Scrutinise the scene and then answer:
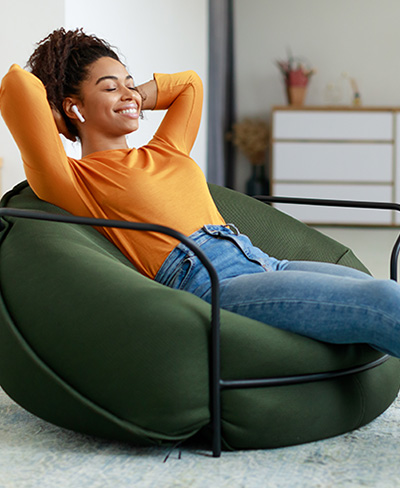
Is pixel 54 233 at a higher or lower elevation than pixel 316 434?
higher

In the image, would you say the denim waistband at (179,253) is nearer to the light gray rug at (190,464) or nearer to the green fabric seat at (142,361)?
the green fabric seat at (142,361)

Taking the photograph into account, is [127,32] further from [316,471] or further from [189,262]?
[316,471]

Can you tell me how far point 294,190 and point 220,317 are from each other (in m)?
6.00

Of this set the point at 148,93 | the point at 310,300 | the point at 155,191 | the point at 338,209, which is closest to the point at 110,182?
the point at 155,191

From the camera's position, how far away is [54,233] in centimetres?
184

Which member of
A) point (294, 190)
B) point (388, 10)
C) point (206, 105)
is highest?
point (388, 10)

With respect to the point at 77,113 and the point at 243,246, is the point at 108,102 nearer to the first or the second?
the point at 77,113

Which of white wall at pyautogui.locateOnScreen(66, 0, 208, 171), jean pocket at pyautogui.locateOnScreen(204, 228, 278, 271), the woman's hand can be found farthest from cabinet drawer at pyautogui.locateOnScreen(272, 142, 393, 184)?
jean pocket at pyautogui.locateOnScreen(204, 228, 278, 271)

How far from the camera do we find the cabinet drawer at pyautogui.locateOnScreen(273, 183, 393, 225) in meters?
7.21

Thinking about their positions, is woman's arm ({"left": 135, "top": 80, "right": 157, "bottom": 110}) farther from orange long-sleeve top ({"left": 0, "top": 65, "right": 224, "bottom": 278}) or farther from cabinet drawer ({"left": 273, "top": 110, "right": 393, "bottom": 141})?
cabinet drawer ({"left": 273, "top": 110, "right": 393, "bottom": 141})

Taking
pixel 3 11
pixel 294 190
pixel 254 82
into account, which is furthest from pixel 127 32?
pixel 254 82

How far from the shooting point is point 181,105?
2.32 meters

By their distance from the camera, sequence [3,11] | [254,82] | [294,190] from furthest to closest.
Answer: [254,82] < [294,190] < [3,11]

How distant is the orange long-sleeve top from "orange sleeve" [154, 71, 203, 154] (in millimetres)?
212
